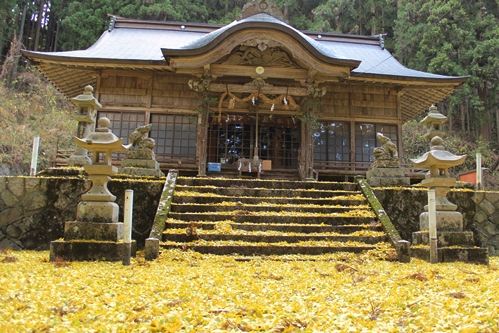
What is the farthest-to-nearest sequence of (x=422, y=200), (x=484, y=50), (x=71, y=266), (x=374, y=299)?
(x=484, y=50) → (x=422, y=200) → (x=71, y=266) → (x=374, y=299)

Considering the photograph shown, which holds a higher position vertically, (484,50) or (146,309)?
(484,50)

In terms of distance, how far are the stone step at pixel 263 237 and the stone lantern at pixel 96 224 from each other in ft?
3.21

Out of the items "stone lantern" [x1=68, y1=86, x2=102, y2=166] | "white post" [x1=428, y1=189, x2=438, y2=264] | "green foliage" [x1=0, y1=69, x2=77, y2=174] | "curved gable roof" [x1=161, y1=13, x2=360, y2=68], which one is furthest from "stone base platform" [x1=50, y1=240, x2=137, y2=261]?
"green foliage" [x1=0, y1=69, x2=77, y2=174]

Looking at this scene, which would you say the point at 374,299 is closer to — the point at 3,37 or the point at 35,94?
the point at 35,94

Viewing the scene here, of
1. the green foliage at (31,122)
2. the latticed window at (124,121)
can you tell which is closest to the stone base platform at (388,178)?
the latticed window at (124,121)

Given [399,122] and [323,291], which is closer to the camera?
[323,291]

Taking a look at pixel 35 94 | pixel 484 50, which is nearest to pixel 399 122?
pixel 484 50

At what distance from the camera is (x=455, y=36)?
70.8 feet

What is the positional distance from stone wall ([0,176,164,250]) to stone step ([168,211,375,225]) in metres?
0.78

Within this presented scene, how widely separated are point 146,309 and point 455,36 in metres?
23.6

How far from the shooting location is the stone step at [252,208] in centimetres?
756

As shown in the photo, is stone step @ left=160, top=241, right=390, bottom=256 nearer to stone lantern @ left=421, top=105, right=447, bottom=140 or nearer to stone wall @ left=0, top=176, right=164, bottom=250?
stone wall @ left=0, top=176, right=164, bottom=250

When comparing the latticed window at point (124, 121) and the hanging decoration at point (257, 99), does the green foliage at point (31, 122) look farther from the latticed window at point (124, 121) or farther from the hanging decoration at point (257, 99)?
the hanging decoration at point (257, 99)

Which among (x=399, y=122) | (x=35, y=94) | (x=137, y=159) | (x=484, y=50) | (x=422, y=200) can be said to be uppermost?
(x=484, y=50)
